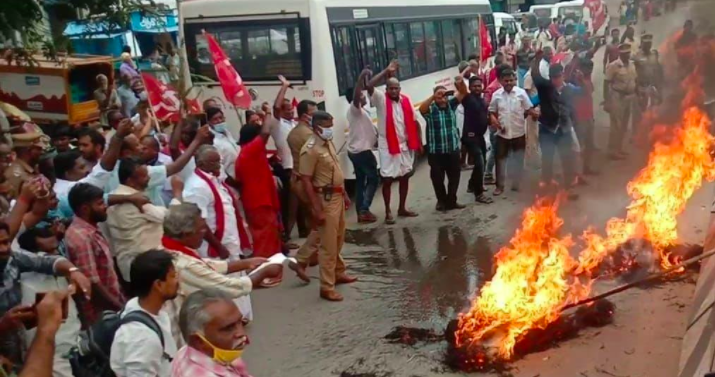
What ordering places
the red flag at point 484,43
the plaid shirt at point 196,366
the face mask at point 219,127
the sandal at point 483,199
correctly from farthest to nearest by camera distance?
1. the red flag at point 484,43
2. the sandal at point 483,199
3. the face mask at point 219,127
4. the plaid shirt at point 196,366

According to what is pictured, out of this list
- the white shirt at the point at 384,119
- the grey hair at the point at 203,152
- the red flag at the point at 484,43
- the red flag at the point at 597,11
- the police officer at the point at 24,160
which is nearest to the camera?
the police officer at the point at 24,160

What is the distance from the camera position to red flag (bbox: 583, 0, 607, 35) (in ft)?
38.7

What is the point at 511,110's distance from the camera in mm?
10781

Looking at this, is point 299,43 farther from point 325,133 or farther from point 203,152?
point 203,152

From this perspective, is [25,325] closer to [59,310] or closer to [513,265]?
[59,310]

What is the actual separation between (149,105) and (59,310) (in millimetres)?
6398

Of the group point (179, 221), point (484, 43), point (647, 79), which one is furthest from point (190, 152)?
point (484, 43)

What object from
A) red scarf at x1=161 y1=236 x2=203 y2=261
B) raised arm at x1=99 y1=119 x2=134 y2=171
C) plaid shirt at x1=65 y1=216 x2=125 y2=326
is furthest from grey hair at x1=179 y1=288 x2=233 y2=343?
raised arm at x1=99 y1=119 x2=134 y2=171

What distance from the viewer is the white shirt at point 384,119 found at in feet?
32.8

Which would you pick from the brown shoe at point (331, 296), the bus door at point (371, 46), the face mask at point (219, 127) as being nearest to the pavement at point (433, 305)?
the brown shoe at point (331, 296)

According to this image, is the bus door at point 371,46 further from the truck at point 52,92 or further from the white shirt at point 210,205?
the white shirt at point 210,205

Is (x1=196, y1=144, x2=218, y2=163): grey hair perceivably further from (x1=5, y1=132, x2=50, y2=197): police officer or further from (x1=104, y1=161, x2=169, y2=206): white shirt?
(x1=5, y1=132, x2=50, y2=197): police officer

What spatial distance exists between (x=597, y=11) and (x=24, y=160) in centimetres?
879

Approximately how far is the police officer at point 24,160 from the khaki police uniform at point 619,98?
29.1 feet
